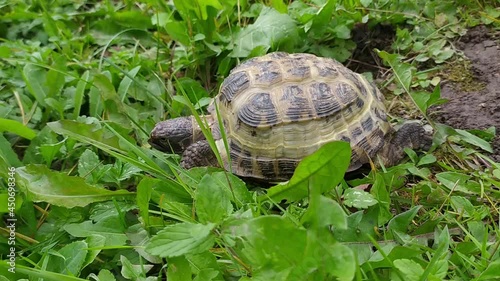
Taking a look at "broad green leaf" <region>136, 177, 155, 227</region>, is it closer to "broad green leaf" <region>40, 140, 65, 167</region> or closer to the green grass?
the green grass

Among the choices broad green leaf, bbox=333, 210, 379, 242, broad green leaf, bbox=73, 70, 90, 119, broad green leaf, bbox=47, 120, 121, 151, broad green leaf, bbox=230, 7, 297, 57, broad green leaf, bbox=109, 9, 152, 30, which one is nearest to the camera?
broad green leaf, bbox=333, 210, 379, 242

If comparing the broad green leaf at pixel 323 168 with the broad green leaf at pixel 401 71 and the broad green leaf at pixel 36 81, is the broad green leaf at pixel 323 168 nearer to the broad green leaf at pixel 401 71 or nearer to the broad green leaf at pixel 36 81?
the broad green leaf at pixel 401 71

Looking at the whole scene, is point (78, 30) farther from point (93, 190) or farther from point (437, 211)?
point (437, 211)

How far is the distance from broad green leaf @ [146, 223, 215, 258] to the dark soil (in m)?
1.21

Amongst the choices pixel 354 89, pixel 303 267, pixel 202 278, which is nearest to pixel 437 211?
pixel 354 89

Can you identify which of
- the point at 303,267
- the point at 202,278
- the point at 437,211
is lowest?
the point at 437,211

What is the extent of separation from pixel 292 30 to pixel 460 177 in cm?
107

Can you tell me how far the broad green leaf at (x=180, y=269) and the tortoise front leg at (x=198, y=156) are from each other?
2.27 feet

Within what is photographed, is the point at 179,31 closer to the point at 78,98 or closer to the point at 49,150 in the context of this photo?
the point at 78,98

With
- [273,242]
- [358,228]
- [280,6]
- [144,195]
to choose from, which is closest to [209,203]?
[273,242]

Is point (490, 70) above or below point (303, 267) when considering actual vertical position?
Result: below

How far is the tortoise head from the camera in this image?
6.98ft

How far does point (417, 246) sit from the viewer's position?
150 centimetres

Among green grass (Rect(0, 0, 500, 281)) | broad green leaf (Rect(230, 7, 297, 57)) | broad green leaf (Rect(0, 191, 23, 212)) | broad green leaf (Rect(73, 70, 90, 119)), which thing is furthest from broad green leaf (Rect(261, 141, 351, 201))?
broad green leaf (Rect(73, 70, 90, 119))
